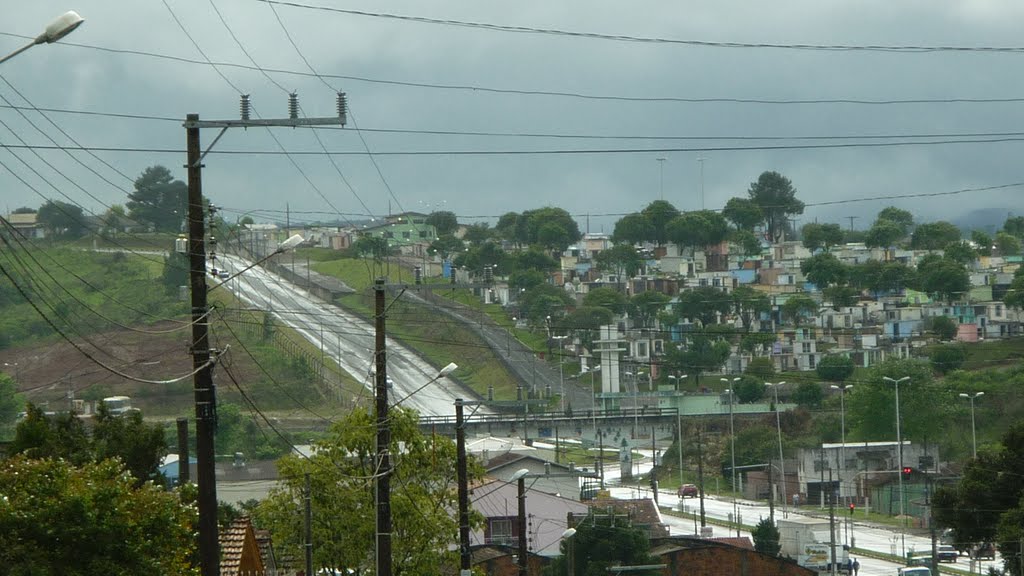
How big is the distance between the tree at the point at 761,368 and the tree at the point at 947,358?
48.0 feet

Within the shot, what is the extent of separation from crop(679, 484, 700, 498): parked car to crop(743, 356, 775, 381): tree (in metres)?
49.1

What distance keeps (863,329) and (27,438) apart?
553 feet

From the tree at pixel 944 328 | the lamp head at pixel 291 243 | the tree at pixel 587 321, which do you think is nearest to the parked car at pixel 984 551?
the lamp head at pixel 291 243

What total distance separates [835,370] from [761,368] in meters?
7.66

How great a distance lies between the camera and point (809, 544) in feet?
226

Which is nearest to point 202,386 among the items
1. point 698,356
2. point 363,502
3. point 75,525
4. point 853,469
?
point 75,525

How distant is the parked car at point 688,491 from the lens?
9606 centimetres

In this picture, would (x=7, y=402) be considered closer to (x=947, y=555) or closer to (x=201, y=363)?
(x=947, y=555)

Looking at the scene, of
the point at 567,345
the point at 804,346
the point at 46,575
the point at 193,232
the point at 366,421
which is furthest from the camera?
the point at 567,345

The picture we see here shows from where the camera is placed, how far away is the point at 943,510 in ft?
178

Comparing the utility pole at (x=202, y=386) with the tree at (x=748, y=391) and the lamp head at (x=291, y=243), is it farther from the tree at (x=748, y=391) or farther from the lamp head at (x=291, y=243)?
the tree at (x=748, y=391)

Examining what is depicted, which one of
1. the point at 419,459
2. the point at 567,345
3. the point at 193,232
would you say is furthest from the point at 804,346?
the point at 193,232

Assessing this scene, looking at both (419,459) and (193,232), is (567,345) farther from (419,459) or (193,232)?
(193,232)

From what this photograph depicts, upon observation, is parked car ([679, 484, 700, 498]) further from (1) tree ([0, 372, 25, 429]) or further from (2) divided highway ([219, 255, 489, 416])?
(1) tree ([0, 372, 25, 429])
